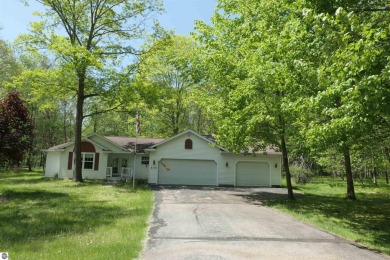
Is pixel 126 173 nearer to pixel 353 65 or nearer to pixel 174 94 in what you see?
pixel 174 94

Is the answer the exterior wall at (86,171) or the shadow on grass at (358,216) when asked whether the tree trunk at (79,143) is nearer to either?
the exterior wall at (86,171)

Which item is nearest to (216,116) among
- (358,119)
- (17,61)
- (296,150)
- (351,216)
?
(296,150)

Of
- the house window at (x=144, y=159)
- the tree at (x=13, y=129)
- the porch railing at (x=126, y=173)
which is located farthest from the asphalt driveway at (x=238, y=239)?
the house window at (x=144, y=159)

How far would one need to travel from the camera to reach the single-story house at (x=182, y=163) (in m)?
26.7

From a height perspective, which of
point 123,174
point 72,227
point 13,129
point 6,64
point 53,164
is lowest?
point 72,227

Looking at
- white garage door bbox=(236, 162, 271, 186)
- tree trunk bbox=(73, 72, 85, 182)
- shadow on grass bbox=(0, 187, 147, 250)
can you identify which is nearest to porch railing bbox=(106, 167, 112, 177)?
tree trunk bbox=(73, 72, 85, 182)

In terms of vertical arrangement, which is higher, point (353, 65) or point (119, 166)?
point (353, 65)

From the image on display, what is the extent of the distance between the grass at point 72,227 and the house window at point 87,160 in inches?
515

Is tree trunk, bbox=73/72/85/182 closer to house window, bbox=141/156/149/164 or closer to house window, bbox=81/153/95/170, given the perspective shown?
house window, bbox=81/153/95/170

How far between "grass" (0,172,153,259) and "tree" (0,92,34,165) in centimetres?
214

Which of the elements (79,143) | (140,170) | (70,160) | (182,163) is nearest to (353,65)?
(182,163)

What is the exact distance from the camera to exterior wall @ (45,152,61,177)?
2918cm

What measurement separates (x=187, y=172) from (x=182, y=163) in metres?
0.84

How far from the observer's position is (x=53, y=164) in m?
30.0
